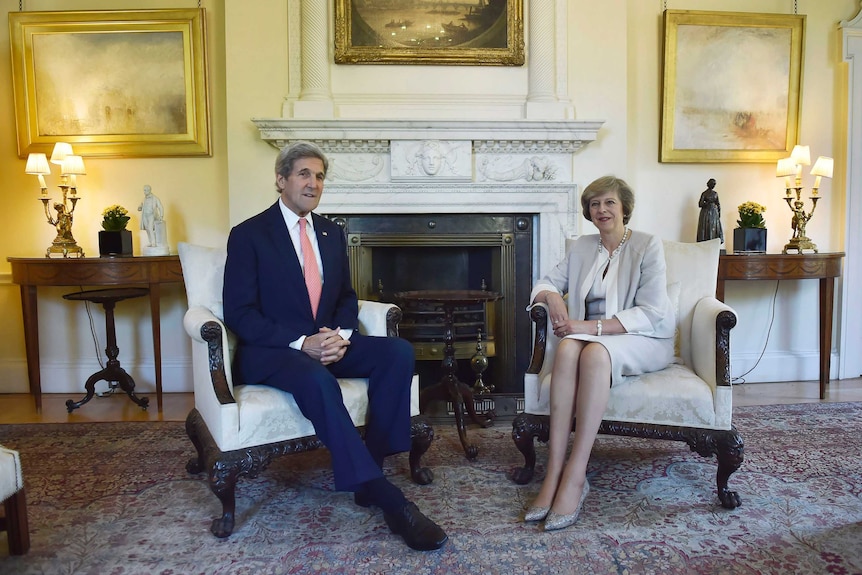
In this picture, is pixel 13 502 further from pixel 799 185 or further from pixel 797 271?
pixel 799 185

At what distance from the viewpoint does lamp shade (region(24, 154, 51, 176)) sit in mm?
3658

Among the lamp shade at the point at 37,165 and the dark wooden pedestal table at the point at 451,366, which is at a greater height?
the lamp shade at the point at 37,165

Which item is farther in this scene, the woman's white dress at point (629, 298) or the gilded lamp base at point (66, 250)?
the gilded lamp base at point (66, 250)

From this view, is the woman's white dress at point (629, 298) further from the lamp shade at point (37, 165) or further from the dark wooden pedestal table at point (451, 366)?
the lamp shade at point (37, 165)

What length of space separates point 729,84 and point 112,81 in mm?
4128

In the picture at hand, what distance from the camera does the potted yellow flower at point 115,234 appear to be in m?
3.71

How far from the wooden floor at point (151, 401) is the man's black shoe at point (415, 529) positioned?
1.95 meters

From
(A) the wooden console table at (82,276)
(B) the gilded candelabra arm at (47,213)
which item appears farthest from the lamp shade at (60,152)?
(A) the wooden console table at (82,276)

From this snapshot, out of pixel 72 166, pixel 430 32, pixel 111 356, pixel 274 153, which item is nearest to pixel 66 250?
pixel 72 166

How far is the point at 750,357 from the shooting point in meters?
4.30

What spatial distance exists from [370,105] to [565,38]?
4.24 ft

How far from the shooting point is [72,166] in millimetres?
3689

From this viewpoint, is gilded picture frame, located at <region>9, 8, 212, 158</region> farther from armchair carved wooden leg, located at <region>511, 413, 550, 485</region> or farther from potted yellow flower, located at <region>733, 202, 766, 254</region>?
potted yellow flower, located at <region>733, 202, 766, 254</region>

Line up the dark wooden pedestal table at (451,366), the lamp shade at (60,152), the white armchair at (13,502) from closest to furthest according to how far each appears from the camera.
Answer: the white armchair at (13,502), the dark wooden pedestal table at (451,366), the lamp shade at (60,152)
